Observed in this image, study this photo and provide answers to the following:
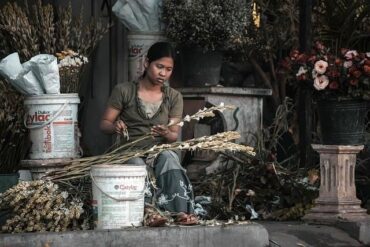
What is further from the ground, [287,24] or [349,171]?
[287,24]

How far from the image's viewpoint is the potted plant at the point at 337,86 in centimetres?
753

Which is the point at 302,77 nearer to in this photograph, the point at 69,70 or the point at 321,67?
the point at 321,67

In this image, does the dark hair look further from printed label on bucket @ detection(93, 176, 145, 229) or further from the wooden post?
the wooden post

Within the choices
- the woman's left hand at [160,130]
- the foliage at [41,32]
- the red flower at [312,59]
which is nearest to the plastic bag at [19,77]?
the foliage at [41,32]

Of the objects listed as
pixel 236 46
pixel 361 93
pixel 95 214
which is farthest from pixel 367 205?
pixel 95 214

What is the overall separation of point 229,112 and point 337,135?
5.58 feet

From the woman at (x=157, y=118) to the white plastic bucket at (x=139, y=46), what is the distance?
1.12 metres

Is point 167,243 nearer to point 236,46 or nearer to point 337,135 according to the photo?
point 337,135

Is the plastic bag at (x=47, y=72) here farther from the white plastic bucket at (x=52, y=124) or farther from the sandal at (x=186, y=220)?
the sandal at (x=186, y=220)

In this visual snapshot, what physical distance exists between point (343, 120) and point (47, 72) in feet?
7.66

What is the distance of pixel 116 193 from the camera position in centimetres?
681

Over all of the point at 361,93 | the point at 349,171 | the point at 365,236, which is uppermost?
the point at 361,93

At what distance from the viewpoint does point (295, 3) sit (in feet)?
33.7

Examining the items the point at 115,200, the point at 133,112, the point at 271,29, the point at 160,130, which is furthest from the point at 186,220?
the point at 271,29
